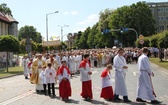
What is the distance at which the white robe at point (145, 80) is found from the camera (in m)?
12.0

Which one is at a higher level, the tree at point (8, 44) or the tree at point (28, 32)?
the tree at point (28, 32)

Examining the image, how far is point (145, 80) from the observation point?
1204 cm

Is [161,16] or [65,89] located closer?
[65,89]

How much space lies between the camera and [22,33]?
576 ft

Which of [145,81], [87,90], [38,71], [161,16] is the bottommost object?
[87,90]

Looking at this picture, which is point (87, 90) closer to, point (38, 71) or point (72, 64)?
point (38, 71)

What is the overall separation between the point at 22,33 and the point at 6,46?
453ft

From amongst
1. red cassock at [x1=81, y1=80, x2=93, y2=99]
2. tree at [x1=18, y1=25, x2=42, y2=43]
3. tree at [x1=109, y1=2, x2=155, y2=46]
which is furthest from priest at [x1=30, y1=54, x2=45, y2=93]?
tree at [x1=18, y1=25, x2=42, y2=43]

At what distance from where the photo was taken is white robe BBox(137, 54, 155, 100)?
39.2ft

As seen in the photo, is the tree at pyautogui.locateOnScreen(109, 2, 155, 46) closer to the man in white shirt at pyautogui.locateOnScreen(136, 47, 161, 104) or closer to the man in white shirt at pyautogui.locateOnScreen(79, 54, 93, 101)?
the man in white shirt at pyautogui.locateOnScreen(79, 54, 93, 101)

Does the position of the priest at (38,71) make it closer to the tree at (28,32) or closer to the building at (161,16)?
the building at (161,16)

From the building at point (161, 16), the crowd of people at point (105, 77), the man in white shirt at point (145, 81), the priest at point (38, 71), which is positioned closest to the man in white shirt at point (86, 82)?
the crowd of people at point (105, 77)

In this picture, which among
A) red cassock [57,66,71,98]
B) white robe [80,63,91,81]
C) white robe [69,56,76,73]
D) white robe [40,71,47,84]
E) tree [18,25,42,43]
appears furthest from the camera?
tree [18,25,42,43]

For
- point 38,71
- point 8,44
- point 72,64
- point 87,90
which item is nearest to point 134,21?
point 8,44
